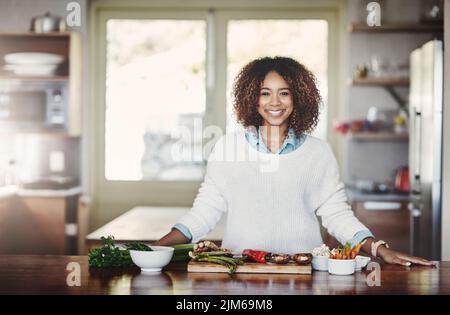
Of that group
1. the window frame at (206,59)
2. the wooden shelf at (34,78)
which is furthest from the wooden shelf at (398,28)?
the wooden shelf at (34,78)

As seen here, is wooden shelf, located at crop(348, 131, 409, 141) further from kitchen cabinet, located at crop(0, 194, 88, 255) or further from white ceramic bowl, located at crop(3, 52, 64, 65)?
white ceramic bowl, located at crop(3, 52, 64, 65)

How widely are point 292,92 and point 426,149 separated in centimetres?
201

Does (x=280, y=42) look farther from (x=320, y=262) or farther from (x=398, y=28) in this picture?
(x=320, y=262)

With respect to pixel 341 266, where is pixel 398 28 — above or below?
above

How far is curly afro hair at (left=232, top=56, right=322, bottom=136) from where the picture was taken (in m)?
2.88

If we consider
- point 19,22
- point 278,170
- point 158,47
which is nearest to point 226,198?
point 278,170

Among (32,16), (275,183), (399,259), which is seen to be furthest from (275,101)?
(32,16)

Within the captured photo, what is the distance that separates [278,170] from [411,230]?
2.52m

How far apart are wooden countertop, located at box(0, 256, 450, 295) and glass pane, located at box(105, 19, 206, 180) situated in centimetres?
356

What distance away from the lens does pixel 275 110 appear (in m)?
2.86

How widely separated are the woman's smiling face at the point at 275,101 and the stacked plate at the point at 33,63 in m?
3.14

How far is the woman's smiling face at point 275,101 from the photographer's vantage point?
2857mm

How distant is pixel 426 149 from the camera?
4.62 metres

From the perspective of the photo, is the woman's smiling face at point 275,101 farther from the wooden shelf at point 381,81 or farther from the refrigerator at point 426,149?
the wooden shelf at point 381,81
